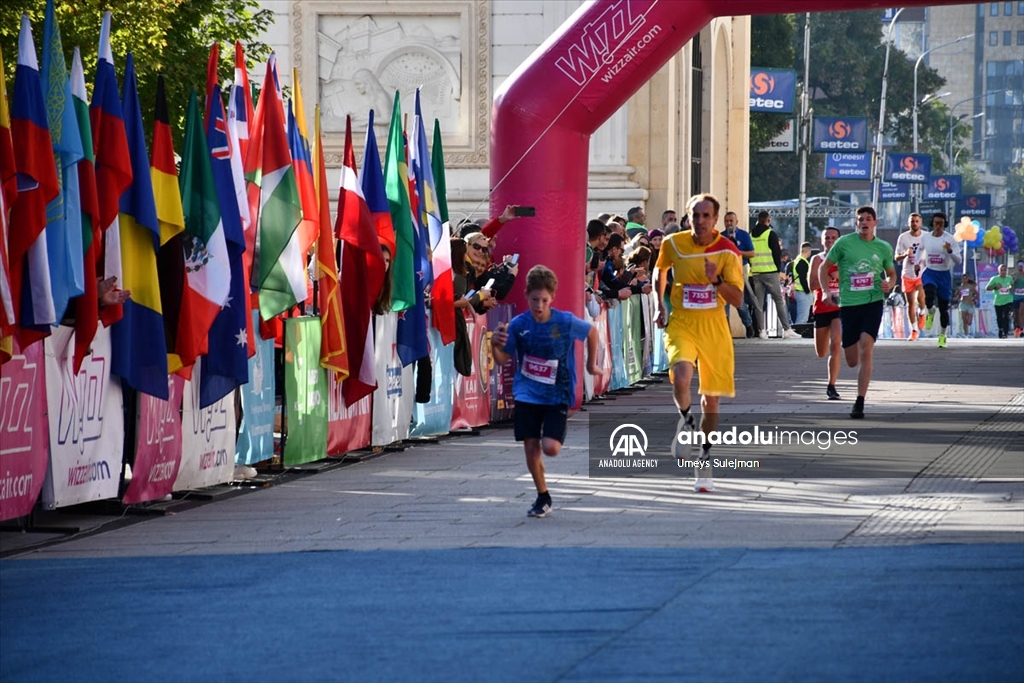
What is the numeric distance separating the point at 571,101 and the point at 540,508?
736 centimetres

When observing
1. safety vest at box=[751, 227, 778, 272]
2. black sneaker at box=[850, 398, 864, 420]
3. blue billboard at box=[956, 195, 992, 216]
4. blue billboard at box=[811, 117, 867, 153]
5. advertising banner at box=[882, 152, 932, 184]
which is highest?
blue billboard at box=[811, 117, 867, 153]

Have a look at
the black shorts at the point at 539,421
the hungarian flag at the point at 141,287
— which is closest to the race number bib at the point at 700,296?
the black shorts at the point at 539,421

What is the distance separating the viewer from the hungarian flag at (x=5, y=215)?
938 centimetres

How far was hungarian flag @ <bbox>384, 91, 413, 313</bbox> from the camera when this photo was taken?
1445 cm

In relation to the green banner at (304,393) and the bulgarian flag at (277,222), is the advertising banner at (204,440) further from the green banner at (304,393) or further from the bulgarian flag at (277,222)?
the bulgarian flag at (277,222)

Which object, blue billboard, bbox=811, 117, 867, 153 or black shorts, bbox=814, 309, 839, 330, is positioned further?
blue billboard, bbox=811, 117, 867, 153

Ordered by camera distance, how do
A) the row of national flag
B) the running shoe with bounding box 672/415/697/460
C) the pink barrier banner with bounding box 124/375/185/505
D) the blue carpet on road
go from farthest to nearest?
the running shoe with bounding box 672/415/697/460 < the pink barrier banner with bounding box 124/375/185/505 < the row of national flag < the blue carpet on road

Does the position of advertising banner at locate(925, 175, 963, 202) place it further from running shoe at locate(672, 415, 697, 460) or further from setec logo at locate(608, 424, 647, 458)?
running shoe at locate(672, 415, 697, 460)

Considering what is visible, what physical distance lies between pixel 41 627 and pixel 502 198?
10.3 metres

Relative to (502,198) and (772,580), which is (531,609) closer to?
(772,580)

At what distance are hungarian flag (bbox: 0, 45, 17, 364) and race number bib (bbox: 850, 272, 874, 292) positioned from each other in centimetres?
901

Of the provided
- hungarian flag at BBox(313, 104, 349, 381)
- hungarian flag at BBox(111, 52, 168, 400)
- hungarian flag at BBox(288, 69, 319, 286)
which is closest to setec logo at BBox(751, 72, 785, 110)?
hungarian flag at BBox(288, 69, 319, 286)

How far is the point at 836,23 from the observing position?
95.3 m

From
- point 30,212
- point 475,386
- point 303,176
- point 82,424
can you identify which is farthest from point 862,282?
point 30,212
